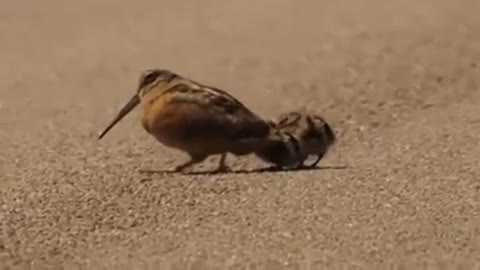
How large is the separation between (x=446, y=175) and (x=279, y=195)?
2.69 feet

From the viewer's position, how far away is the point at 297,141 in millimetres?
6855

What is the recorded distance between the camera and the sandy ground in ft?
18.1

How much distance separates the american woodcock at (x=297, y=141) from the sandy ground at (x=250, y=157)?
14 centimetres

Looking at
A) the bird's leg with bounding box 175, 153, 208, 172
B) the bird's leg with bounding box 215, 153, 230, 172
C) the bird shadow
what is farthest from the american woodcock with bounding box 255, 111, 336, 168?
the bird's leg with bounding box 175, 153, 208, 172

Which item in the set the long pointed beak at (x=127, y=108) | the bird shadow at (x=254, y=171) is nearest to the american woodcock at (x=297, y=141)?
the bird shadow at (x=254, y=171)

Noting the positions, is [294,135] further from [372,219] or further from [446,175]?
[372,219]

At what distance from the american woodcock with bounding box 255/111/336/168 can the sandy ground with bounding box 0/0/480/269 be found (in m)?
0.14

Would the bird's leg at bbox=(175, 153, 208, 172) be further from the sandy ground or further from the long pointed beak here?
the long pointed beak

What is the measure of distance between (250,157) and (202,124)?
0.54 m

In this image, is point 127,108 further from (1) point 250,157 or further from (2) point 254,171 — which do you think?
(2) point 254,171

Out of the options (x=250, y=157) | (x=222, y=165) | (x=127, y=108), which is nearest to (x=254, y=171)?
(x=222, y=165)

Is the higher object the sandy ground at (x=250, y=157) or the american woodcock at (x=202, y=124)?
the american woodcock at (x=202, y=124)

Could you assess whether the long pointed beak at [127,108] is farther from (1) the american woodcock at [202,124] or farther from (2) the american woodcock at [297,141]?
(2) the american woodcock at [297,141]

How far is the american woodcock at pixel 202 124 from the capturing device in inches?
259
